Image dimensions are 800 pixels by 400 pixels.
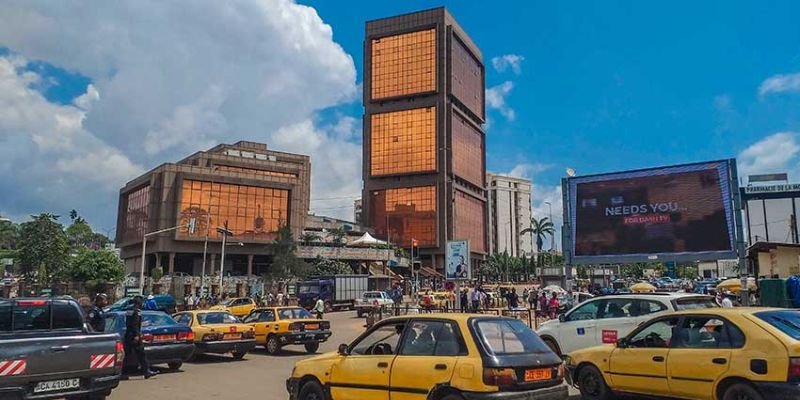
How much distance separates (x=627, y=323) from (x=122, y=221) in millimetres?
95704

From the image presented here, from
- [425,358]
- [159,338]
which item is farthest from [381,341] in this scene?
[159,338]

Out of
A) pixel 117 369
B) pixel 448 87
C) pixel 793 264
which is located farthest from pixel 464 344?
pixel 448 87

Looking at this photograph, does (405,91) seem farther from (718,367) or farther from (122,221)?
(718,367)

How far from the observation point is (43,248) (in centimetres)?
6731

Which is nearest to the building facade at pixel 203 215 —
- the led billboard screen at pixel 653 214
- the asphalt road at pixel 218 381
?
the led billboard screen at pixel 653 214

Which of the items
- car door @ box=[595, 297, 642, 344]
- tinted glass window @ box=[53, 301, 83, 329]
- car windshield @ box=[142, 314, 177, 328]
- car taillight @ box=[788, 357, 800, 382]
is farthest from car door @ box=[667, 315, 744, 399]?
car windshield @ box=[142, 314, 177, 328]

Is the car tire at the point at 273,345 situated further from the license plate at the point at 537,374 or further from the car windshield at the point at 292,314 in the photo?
the license plate at the point at 537,374

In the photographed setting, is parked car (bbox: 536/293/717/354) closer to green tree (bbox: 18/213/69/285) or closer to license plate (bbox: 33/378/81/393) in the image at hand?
license plate (bbox: 33/378/81/393)

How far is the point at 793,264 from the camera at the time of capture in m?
25.3

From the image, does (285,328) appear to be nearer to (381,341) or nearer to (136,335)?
(136,335)

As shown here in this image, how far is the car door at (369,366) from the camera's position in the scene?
704 centimetres

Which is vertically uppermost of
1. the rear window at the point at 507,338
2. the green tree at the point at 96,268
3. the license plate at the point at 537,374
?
the green tree at the point at 96,268

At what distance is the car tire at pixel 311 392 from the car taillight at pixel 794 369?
5.44 m

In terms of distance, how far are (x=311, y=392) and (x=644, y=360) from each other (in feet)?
15.1
